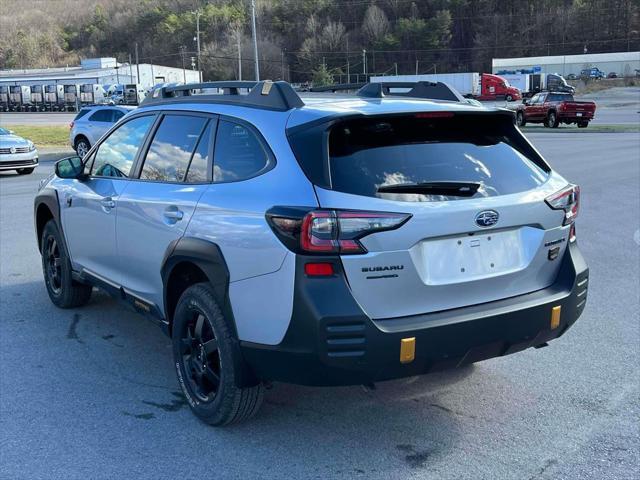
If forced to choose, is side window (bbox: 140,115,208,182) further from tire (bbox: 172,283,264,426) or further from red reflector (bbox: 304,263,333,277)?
red reflector (bbox: 304,263,333,277)

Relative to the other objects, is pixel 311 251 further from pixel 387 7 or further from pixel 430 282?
pixel 387 7

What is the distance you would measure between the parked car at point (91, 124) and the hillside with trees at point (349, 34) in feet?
333

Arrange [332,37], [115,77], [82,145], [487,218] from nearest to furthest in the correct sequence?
[487,218] < [82,145] < [115,77] < [332,37]

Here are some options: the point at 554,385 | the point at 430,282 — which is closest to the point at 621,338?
the point at 554,385

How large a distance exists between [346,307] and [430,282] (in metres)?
0.47

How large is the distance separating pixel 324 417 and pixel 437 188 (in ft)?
5.16

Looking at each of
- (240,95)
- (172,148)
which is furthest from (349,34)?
(240,95)

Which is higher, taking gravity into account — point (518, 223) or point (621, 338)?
point (518, 223)

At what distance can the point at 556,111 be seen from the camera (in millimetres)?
33969

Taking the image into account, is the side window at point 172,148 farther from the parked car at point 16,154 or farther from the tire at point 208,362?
the parked car at point 16,154

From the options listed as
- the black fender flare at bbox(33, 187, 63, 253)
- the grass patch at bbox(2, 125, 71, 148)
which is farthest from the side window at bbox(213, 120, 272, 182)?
the grass patch at bbox(2, 125, 71, 148)

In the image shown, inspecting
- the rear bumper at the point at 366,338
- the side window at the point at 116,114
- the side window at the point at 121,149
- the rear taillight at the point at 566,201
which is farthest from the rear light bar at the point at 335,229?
the side window at the point at 116,114

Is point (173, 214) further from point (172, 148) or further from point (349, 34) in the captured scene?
point (349, 34)

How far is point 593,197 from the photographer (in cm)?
1250
